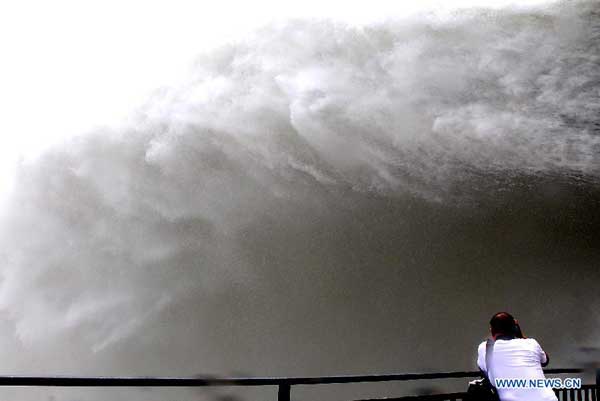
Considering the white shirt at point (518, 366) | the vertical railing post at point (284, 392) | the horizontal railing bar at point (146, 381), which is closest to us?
the horizontal railing bar at point (146, 381)

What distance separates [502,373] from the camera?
3.31m

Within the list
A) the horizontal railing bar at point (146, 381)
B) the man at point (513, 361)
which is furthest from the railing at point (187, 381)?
the man at point (513, 361)

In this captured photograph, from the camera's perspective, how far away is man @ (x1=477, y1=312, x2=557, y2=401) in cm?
322

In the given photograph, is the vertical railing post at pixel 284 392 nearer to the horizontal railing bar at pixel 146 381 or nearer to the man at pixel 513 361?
the horizontal railing bar at pixel 146 381

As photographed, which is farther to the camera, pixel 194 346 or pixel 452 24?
pixel 194 346

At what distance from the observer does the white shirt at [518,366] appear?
10.5 ft

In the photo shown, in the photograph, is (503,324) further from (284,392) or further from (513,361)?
(284,392)

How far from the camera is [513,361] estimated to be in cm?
330

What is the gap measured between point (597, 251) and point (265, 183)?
272 inches

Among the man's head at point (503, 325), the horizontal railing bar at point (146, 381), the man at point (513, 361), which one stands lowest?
the horizontal railing bar at point (146, 381)

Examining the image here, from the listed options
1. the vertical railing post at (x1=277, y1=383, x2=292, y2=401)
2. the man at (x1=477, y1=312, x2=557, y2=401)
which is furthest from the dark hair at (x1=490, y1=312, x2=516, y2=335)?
the vertical railing post at (x1=277, y1=383, x2=292, y2=401)

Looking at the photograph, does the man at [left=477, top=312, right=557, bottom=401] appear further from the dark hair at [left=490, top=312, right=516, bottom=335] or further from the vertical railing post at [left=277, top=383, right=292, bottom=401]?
the vertical railing post at [left=277, top=383, right=292, bottom=401]

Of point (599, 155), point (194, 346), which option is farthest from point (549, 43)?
point (194, 346)

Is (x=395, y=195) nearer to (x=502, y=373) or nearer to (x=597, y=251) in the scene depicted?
(x=597, y=251)
